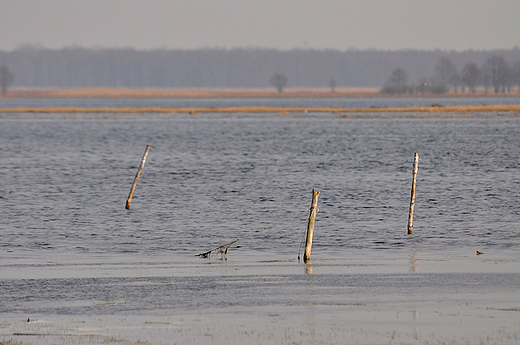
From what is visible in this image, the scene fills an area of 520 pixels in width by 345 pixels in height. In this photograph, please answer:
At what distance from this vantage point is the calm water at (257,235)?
1645 cm

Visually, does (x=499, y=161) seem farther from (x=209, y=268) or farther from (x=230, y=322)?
(x=230, y=322)

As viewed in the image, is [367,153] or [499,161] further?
[367,153]

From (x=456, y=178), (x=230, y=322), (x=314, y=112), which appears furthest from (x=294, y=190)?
(x=314, y=112)

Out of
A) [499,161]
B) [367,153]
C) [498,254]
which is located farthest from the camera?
[367,153]

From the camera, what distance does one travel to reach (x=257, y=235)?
91.5ft

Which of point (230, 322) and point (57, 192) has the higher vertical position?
point (230, 322)

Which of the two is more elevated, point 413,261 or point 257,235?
point 413,261

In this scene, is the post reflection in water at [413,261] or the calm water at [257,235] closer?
the calm water at [257,235]

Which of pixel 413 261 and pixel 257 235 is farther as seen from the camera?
pixel 257 235

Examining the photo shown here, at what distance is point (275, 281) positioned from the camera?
60.6ft

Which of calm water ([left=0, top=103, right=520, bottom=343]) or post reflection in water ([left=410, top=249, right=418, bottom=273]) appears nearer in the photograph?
calm water ([left=0, top=103, right=520, bottom=343])

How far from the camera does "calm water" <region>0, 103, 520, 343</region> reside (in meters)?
16.5

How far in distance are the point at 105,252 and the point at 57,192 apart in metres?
21.5

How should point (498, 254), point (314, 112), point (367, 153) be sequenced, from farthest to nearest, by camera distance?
point (314, 112), point (367, 153), point (498, 254)
